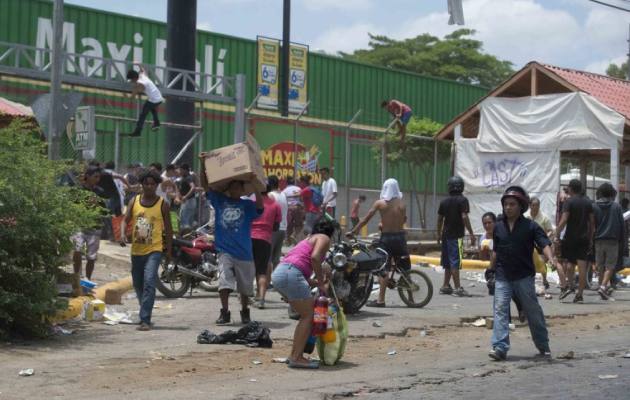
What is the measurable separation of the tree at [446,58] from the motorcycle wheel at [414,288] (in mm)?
50631

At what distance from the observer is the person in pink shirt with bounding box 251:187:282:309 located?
43.6 feet

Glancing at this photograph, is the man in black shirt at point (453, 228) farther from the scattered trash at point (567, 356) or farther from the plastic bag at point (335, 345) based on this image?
the plastic bag at point (335, 345)

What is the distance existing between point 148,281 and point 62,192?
141 centimetres

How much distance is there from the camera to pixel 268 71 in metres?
35.8

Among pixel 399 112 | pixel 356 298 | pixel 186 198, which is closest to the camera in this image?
pixel 356 298

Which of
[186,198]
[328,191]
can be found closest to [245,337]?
[186,198]

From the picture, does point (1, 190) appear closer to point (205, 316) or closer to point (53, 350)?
point (53, 350)

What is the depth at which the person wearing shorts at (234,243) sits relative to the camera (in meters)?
11.4

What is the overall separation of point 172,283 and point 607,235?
6.92 metres

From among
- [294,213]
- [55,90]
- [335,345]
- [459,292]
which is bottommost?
[335,345]

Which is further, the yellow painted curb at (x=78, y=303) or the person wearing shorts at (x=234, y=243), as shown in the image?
the person wearing shorts at (x=234, y=243)

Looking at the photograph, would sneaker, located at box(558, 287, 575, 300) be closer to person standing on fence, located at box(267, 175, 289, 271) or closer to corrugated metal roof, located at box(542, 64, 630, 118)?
person standing on fence, located at box(267, 175, 289, 271)

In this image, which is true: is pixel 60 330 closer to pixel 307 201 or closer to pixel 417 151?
pixel 307 201

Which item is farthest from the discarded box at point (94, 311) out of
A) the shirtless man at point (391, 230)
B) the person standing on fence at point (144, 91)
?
the person standing on fence at point (144, 91)
